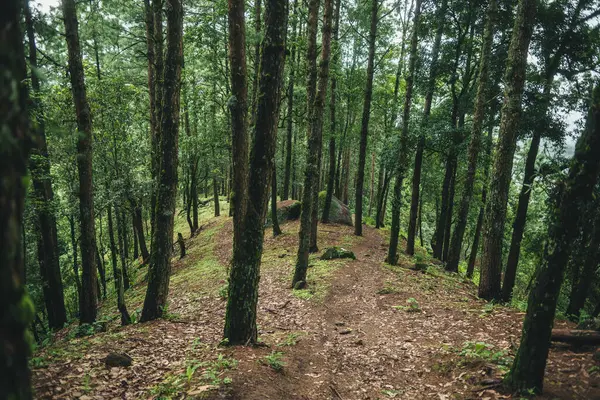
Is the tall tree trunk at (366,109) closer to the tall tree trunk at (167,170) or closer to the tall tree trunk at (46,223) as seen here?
the tall tree trunk at (167,170)

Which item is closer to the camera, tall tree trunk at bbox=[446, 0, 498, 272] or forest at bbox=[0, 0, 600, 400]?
forest at bbox=[0, 0, 600, 400]

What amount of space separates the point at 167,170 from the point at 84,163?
2.80 meters

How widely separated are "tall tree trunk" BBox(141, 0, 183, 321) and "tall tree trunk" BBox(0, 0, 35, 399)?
655 centimetres

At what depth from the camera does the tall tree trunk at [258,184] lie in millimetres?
5590

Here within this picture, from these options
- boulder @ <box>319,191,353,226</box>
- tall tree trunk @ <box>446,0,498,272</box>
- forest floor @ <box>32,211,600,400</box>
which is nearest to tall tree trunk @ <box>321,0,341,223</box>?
boulder @ <box>319,191,353,226</box>

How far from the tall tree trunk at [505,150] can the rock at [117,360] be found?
9.00 meters

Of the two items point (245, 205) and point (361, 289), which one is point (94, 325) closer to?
point (245, 205)

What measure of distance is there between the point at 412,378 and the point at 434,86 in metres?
14.3

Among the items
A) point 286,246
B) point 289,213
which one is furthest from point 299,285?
point 289,213

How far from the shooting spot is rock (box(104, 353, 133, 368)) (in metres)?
5.60

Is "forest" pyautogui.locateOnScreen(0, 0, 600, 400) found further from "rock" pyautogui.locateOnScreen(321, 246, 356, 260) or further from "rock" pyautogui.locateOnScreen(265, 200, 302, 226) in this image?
"rock" pyautogui.locateOnScreen(265, 200, 302, 226)

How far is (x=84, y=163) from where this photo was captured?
29.4ft

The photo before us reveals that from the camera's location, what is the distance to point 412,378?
6125mm

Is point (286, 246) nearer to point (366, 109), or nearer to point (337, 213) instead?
point (337, 213)
